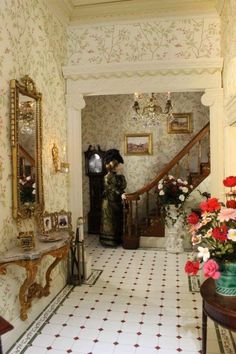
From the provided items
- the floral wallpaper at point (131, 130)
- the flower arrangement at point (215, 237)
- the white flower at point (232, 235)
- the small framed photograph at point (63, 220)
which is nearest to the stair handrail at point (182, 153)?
the floral wallpaper at point (131, 130)

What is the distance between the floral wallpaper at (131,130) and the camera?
7152 mm

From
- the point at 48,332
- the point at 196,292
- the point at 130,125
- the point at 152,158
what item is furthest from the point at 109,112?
the point at 48,332

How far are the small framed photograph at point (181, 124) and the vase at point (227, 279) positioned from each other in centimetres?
528

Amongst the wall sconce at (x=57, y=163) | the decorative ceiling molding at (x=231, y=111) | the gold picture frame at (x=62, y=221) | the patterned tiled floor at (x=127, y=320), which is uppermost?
the decorative ceiling molding at (x=231, y=111)

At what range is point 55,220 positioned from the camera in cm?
393

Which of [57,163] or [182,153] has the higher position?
[182,153]

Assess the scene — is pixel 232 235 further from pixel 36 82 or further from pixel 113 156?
pixel 113 156

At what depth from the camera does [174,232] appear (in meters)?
5.99

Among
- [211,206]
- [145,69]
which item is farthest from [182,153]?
[211,206]

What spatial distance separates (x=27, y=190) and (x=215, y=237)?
206 cm

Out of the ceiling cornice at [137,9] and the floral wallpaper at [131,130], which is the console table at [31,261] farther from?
the floral wallpaper at [131,130]

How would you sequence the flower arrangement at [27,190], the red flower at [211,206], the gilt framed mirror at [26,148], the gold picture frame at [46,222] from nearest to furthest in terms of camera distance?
the red flower at [211,206], the gilt framed mirror at [26,148], the flower arrangement at [27,190], the gold picture frame at [46,222]

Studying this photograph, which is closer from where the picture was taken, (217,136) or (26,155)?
(26,155)

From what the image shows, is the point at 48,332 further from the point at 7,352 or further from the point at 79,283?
the point at 79,283
